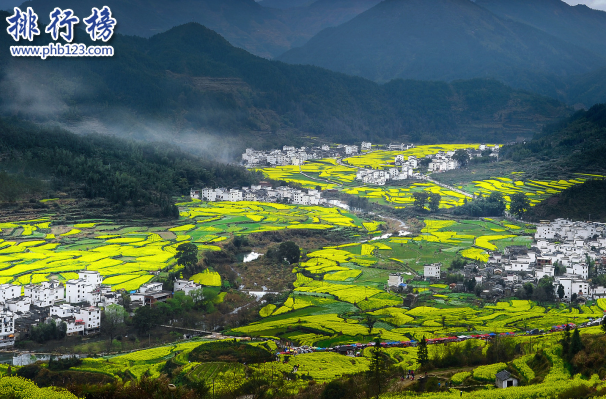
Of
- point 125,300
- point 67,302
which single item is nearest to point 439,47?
point 125,300

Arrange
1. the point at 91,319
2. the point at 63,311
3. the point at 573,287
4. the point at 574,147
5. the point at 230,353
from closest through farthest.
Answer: the point at 230,353
the point at 91,319
the point at 63,311
the point at 573,287
the point at 574,147

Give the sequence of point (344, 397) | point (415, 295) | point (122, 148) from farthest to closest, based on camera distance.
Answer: point (122, 148)
point (415, 295)
point (344, 397)

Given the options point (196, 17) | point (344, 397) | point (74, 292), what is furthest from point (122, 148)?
point (196, 17)

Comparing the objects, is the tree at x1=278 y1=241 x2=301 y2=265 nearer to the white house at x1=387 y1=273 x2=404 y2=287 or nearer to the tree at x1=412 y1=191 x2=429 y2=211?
the white house at x1=387 y1=273 x2=404 y2=287

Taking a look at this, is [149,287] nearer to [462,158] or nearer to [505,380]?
[505,380]

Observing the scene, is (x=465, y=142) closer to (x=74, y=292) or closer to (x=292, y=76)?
(x=292, y=76)

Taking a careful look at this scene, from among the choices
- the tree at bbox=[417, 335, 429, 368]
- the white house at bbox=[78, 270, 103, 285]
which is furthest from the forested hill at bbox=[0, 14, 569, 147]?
the tree at bbox=[417, 335, 429, 368]
